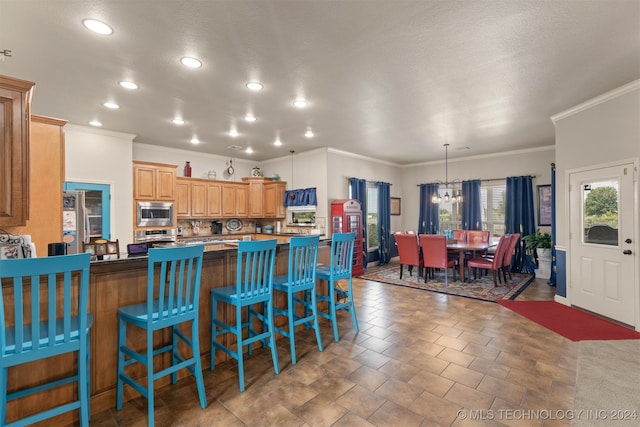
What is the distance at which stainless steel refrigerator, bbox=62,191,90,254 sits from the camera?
12.3ft

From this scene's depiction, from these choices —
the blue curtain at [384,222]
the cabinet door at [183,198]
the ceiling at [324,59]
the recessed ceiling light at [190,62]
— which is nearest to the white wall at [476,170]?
the blue curtain at [384,222]

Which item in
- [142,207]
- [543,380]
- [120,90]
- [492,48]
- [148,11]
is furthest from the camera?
[142,207]

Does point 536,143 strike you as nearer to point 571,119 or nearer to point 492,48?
point 571,119

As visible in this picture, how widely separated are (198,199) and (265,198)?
1.53m

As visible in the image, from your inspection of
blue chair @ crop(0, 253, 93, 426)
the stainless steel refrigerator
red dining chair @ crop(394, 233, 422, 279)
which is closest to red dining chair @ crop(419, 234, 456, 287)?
red dining chair @ crop(394, 233, 422, 279)

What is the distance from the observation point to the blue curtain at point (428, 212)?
27.0 feet

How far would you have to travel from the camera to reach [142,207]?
5617mm

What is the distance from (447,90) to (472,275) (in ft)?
14.6

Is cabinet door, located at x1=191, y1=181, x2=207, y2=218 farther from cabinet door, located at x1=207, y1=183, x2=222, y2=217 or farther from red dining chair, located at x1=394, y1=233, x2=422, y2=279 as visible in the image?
red dining chair, located at x1=394, y1=233, x2=422, y2=279

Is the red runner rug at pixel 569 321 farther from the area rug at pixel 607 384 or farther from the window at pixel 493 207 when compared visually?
the window at pixel 493 207

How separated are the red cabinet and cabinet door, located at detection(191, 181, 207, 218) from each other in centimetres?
280

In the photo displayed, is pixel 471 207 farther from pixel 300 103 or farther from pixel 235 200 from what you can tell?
pixel 235 200

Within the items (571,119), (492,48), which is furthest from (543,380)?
(571,119)

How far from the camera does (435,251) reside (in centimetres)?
572
